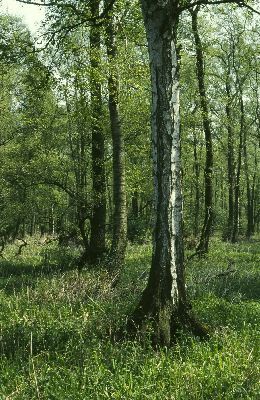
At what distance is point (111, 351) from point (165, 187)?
2.29 meters

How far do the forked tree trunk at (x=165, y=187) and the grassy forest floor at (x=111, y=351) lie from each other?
1.49ft

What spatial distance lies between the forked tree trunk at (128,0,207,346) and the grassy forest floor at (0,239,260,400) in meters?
0.46

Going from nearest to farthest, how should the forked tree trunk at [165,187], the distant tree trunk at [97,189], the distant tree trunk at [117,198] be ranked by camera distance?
the forked tree trunk at [165,187] < the distant tree trunk at [117,198] < the distant tree trunk at [97,189]

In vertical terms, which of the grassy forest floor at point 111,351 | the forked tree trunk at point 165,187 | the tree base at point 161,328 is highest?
the forked tree trunk at point 165,187

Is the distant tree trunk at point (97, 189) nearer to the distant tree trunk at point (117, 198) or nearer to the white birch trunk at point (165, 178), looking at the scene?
the distant tree trunk at point (117, 198)

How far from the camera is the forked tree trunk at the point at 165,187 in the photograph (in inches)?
243

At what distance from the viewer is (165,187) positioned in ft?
20.4

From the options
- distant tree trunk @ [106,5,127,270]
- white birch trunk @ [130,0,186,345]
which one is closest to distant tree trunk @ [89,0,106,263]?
distant tree trunk @ [106,5,127,270]

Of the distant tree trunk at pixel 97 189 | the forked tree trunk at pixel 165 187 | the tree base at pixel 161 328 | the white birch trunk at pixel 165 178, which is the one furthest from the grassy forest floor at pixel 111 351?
the distant tree trunk at pixel 97 189

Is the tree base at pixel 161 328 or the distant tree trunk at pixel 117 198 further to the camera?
the distant tree trunk at pixel 117 198

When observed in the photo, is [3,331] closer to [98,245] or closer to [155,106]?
[155,106]

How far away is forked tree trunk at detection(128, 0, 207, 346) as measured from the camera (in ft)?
20.2

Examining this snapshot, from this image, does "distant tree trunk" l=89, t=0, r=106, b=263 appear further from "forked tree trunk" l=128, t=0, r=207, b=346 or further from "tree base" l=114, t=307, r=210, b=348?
"tree base" l=114, t=307, r=210, b=348

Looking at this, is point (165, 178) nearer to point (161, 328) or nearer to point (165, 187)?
point (165, 187)
